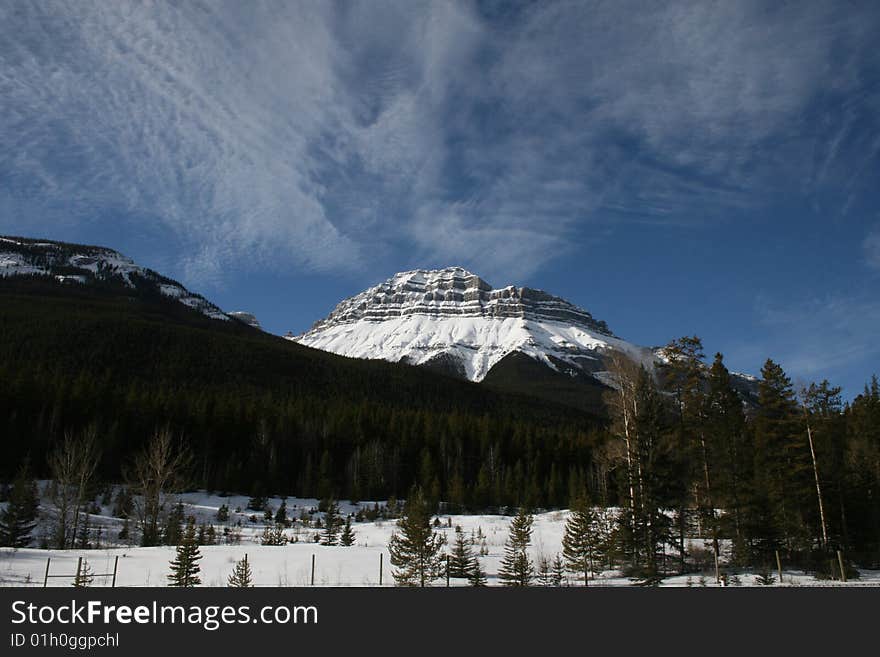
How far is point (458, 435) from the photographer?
83.0 m

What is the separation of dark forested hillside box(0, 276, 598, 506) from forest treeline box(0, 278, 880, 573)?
1.05 ft

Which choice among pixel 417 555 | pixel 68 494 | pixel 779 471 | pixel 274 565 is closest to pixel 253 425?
pixel 68 494

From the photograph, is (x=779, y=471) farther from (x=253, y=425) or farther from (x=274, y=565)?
(x=253, y=425)

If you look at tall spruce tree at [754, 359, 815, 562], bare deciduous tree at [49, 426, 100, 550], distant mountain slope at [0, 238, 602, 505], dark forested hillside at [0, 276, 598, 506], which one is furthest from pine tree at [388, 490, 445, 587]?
distant mountain slope at [0, 238, 602, 505]

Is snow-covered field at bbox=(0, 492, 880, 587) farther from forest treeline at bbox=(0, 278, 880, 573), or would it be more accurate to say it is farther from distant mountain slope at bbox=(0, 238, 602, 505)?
distant mountain slope at bbox=(0, 238, 602, 505)

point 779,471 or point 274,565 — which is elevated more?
point 779,471

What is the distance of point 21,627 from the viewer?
838 cm

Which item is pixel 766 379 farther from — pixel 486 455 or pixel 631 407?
pixel 486 455

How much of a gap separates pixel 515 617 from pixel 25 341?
138 meters

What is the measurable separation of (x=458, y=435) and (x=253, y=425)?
28207 mm

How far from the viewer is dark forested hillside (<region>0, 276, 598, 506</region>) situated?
62.6 meters

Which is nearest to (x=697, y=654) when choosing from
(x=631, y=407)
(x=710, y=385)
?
(x=631, y=407)

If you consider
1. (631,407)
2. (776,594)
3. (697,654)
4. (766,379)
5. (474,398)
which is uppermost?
(474,398)

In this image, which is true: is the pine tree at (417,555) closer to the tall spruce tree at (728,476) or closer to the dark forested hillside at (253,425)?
the tall spruce tree at (728,476)
